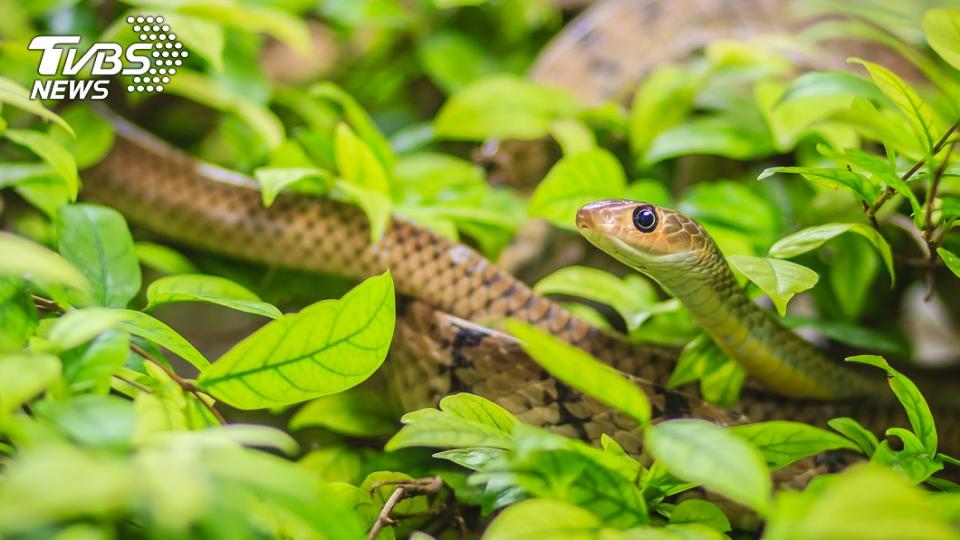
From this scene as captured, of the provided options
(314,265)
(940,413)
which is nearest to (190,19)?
(314,265)

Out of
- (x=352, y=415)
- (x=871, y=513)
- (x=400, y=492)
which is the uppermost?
(x=871, y=513)

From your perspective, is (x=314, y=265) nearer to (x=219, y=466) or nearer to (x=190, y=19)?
(x=190, y=19)

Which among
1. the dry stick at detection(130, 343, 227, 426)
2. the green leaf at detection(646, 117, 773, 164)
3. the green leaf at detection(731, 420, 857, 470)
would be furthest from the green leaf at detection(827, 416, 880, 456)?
the dry stick at detection(130, 343, 227, 426)

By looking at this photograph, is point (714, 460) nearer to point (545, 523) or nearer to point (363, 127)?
point (545, 523)

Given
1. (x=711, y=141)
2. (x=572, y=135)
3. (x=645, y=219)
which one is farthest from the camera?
(x=572, y=135)

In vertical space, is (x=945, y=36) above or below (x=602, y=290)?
above

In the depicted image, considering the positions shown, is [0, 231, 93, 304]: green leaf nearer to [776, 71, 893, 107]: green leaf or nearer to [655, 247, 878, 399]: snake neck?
[655, 247, 878, 399]: snake neck

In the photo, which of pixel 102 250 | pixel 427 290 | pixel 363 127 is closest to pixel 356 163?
pixel 363 127

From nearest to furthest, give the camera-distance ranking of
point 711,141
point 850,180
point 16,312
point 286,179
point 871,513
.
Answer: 1. point 871,513
2. point 16,312
3. point 850,180
4. point 286,179
5. point 711,141
